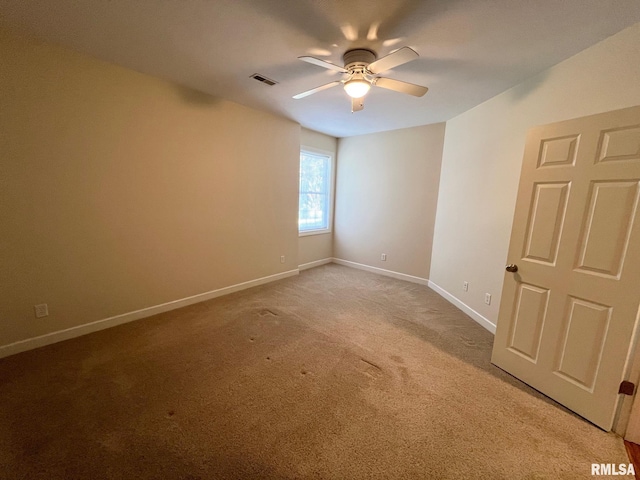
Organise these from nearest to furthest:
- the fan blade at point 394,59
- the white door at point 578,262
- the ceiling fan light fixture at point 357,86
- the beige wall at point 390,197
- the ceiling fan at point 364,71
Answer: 1. the white door at point 578,262
2. the fan blade at point 394,59
3. the ceiling fan at point 364,71
4. the ceiling fan light fixture at point 357,86
5. the beige wall at point 390,197

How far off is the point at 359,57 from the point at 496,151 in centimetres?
191

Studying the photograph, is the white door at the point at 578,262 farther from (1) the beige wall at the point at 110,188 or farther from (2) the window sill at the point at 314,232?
(2) the window sill at the point at 314,232

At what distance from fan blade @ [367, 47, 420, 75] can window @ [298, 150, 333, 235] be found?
2.92 metres

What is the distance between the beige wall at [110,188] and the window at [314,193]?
125 cm

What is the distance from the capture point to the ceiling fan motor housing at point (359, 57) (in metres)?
2.04

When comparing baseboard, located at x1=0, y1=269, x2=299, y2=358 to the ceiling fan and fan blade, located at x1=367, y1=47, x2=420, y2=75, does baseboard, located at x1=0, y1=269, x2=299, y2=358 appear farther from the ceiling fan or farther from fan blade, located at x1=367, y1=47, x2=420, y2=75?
fan blade, located at x1=367, y1=47, x2=420, y2=75

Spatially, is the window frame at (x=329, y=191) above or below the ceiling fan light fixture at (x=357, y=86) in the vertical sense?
below

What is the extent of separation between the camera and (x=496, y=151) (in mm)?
2885

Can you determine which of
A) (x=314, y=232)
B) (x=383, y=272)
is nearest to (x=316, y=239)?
(x=314, y=232)

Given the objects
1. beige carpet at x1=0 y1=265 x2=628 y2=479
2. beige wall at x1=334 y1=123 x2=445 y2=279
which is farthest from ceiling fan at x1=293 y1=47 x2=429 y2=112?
beige carpet at x1=0 y1=265 x2=628 y2=479

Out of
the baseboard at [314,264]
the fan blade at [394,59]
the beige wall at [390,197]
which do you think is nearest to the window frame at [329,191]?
the beige wall at [390,197]

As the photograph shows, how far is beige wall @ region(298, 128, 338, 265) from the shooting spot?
483 cm

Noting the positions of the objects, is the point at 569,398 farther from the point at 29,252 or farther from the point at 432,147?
the point at 29,252

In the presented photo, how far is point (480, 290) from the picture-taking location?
10.1ft
